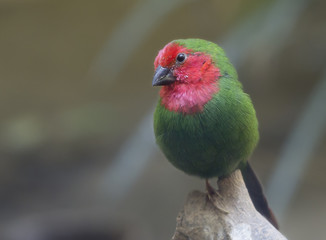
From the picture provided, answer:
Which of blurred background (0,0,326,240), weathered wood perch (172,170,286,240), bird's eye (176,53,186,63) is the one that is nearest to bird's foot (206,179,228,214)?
weathered wood perch (172,170,286,240)

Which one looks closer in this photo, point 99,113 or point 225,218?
point 225,218

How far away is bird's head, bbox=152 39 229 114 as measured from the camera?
4.23 ft

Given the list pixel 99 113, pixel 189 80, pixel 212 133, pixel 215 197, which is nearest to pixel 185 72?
pixel 189 80

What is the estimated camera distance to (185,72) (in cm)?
131

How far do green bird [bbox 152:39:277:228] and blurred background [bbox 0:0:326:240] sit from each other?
1.64 meters

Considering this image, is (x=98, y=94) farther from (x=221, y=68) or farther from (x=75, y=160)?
(x=221, y=68)

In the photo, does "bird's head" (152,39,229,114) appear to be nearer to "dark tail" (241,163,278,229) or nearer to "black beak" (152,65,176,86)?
"black beak" (152,65,176,86)

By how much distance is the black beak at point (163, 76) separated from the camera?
129 cm

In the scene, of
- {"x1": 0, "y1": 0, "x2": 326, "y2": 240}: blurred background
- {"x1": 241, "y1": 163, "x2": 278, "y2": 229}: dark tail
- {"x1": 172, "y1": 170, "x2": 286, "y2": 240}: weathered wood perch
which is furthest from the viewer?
{"x1": 0, "y1": 0, "x2": 326, "y2": 240}: blurred background

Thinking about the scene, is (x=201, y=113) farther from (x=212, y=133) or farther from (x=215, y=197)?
(x=215, y=197)

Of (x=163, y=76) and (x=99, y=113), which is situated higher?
(x=163, y=76)

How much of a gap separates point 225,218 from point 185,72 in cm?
31

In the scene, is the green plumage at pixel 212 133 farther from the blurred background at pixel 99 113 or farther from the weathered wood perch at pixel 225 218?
the blurred background at pixel 99 113

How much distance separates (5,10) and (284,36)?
139 centimetres
